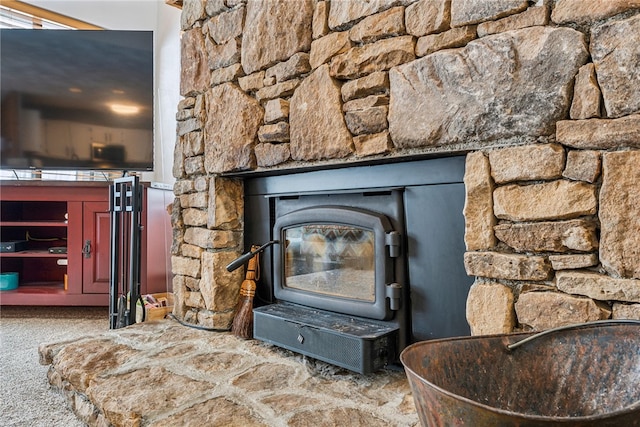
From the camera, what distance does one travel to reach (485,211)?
1.12 metres

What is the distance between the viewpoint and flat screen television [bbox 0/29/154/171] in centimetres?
287

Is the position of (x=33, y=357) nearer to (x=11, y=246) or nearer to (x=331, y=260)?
(x=11, y=246)

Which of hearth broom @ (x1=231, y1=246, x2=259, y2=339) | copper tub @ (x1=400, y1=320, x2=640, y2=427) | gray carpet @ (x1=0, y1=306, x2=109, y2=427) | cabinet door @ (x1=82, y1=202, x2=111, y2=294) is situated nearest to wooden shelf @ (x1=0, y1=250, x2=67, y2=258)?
cabinet door @ (x1=82, y1=202, x2=111, y2=294)

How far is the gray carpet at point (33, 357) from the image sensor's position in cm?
142

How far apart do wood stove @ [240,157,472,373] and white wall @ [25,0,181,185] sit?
5.69 ft

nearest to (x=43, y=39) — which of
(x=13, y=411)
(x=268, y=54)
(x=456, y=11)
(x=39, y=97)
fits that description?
(x=39, y=97)

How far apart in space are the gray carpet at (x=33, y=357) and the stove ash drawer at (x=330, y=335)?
702 millimetres

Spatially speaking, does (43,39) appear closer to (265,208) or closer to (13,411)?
(265,208)

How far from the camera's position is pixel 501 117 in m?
1.08

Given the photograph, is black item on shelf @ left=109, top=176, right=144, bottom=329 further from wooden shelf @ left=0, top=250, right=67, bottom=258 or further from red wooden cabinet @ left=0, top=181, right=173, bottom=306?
wooden shelf @ left=0, top=250, right=67, bottom=258

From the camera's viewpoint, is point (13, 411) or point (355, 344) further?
point (13, 411)

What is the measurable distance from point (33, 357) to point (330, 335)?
1.57 meters

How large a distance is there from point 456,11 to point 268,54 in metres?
0.78

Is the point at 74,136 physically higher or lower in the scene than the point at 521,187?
higher
